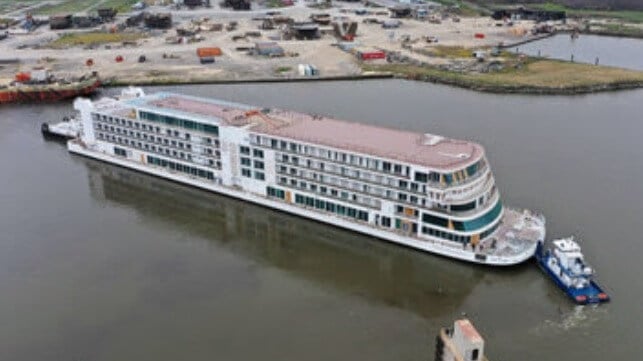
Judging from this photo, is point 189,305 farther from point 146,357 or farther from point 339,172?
point 339,172

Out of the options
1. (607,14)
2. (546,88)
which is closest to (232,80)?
(546,88)

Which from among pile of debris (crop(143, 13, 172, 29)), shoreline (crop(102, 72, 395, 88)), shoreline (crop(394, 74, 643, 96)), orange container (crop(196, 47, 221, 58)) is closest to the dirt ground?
shoreline (crop(102, 72, 395, 88))

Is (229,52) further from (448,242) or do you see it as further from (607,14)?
(607,14)

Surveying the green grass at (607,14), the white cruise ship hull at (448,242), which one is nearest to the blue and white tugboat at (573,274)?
the white cruise ship hull at (448,242)

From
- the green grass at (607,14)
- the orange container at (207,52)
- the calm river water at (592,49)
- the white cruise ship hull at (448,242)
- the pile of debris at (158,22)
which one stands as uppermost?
the pile of debris at (158,22)

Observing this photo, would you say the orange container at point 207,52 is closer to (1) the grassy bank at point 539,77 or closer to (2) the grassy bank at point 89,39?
(2) the grassy bank at point 89,39

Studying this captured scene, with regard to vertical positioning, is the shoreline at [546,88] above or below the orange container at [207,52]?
below

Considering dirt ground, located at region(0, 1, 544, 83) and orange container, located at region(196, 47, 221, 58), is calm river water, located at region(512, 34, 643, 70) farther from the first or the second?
orange container, located at region(196, 47, 221, 58)
